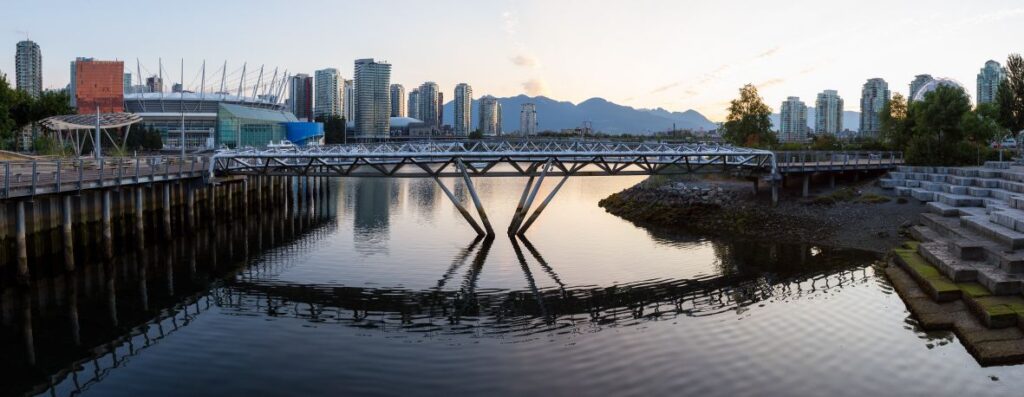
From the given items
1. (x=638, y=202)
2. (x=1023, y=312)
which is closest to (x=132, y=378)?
(x=1023, y=312)

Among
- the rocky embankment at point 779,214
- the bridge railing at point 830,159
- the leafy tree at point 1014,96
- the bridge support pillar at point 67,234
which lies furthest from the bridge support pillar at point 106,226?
the leafy tree at point 1014,96

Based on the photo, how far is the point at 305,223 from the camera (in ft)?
176

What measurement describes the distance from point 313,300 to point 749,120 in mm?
75544

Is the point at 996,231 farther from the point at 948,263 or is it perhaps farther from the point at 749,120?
the point at 749,120

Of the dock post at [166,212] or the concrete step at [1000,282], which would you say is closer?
the concrete step at [1000,282]

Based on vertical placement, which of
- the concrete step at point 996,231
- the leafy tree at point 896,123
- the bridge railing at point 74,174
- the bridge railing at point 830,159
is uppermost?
the leafy tree at point 896,123

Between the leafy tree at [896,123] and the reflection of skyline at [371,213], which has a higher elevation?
the leafy tree at [896,123]

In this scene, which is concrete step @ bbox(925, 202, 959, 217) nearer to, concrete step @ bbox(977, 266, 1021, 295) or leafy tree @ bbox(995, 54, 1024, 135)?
concrete step @ bbox(977, 266, 1021, 295)

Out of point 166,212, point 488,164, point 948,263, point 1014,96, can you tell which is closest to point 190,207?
point 166,212

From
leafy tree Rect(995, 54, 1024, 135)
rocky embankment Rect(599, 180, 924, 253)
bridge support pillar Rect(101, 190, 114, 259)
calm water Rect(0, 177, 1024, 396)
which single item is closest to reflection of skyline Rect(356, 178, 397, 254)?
calm water Rect(0, 177, 1024, 396)

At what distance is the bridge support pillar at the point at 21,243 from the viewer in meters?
27.8

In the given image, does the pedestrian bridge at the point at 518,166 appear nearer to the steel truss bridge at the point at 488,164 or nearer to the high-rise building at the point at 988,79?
the steel truss bridge at the point at 488,164

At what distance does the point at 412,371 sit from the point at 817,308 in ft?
48.7

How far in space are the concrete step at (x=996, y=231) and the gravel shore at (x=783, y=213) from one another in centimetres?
513
